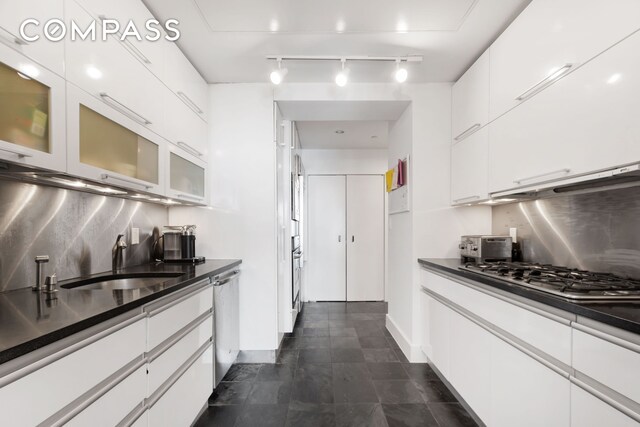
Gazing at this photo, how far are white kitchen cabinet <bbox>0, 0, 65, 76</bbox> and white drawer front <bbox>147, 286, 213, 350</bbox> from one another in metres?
1.08

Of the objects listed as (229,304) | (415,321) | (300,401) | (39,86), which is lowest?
(300,401)

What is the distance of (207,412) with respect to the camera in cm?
200

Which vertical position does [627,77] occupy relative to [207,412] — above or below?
above

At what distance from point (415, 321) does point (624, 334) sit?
6.26 feet

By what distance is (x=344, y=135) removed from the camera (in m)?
4.36

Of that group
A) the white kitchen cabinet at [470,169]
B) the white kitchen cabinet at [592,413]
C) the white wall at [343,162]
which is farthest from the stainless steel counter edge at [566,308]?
the white wall at [343,162]

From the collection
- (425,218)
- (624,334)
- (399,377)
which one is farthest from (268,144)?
(624,334)

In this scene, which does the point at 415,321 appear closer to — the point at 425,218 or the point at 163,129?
the point at 425,218

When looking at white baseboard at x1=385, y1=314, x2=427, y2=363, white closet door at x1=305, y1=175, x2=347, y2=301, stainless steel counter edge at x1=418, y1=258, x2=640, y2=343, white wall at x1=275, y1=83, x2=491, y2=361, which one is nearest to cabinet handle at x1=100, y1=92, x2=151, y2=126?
white wall at x1=275, y1=83, x2=491, y2=361

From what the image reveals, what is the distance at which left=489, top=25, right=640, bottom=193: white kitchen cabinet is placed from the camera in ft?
3.79

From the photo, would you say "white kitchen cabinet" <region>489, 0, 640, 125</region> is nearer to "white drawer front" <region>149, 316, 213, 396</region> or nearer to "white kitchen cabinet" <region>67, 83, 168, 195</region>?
"white kitchen cabinet" <region>67, 83, 168, 195</region>

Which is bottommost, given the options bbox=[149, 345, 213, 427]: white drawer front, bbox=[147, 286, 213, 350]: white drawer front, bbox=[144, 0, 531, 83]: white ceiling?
bbox=[149, 345, 213, 427]: white drawer front

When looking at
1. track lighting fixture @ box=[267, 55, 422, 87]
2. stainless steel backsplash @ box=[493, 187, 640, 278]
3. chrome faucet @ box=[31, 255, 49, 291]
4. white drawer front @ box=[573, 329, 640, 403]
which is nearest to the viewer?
white drawer front @ box=[573, 329, 640, 403]

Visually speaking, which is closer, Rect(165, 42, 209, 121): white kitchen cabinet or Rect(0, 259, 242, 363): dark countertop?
Rect(0, 259, 242, 363): dark countertop
